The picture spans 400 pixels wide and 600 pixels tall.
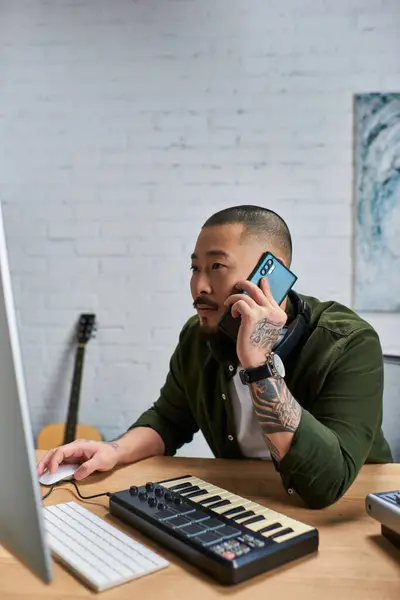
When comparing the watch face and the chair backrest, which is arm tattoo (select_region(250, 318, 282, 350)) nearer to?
the watch face

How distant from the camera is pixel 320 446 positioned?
1.00 metres

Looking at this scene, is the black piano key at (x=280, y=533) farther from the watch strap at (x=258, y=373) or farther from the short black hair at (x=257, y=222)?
the short black hair at (x=257, y=222)

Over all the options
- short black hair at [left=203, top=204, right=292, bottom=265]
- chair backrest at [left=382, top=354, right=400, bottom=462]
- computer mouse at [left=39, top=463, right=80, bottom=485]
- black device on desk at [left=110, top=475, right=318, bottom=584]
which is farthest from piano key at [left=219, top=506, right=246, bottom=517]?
chair backrest at [left=382, top=354, right=400, bottom=462]

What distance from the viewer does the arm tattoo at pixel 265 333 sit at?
1044 millimetres

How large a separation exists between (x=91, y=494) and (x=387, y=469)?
0.58 metres

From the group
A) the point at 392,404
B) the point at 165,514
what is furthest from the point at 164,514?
the point at 392,404

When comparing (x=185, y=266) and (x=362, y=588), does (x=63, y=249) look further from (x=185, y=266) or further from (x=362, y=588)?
(x=362, y=588)

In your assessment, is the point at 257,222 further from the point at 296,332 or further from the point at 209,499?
the point at 209,499

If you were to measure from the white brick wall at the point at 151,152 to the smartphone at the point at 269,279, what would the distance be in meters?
1.35

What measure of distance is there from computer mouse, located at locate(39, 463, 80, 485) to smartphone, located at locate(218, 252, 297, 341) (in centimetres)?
40

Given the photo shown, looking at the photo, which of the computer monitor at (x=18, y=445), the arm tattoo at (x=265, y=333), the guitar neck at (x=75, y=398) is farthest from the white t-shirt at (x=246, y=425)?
the guitar neck at (x=75, y=398)

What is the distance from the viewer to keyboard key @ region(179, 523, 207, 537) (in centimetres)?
78

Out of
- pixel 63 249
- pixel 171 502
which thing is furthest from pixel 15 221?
A: pixel 171 502

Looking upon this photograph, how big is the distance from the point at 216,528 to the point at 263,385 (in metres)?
0.28
